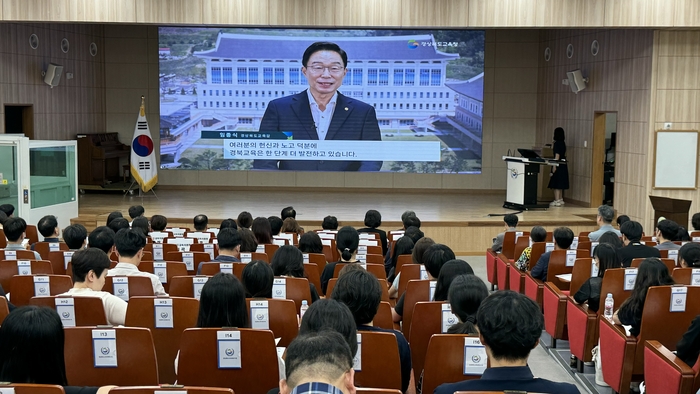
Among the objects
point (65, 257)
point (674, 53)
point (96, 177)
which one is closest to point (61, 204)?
point (96, 177)

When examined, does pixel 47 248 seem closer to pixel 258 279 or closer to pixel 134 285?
pixel 134 285

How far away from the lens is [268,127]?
15625 mm

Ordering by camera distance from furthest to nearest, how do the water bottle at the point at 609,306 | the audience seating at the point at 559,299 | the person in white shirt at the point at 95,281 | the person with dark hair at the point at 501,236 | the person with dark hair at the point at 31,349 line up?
the person with dark hair at the point at 501,236 → the audience seating at the point at 559,299 → the water bottle at the point at 609,306 → the person in white shirt at the point at 95,281 → the person with dark hair at the point at 31,349

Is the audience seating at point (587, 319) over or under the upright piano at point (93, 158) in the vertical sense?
under

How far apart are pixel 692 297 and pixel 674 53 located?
7985 millimetres

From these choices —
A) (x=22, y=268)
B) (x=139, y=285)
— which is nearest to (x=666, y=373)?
(x=139, y=285)

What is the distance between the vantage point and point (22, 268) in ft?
18.4

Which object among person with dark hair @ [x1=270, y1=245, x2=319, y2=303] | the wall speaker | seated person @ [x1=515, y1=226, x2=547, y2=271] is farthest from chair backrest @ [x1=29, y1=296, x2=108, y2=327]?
the wall speaker

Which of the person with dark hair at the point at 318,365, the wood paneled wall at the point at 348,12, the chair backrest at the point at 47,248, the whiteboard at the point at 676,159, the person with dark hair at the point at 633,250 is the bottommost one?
the chair backrest at the point at 47,248

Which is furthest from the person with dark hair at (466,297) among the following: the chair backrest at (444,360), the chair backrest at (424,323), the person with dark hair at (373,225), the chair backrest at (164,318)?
the person with dark hair at (373,225)

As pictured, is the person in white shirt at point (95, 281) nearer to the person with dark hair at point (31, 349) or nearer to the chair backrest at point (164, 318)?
the chair backrest at point (164, 318)

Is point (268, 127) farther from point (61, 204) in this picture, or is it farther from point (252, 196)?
point (61, 204)

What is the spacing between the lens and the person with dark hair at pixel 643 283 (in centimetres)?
486

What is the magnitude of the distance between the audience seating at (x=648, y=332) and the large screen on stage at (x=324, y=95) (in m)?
10.8
